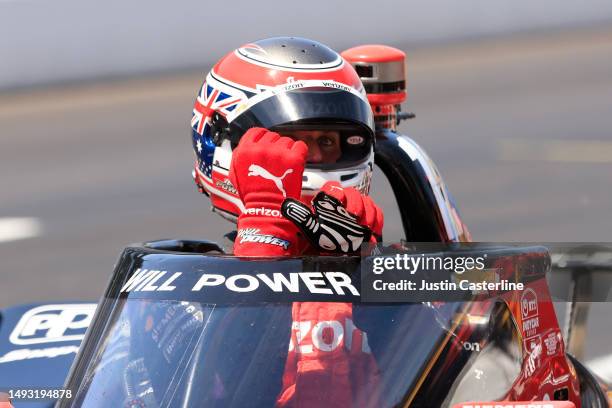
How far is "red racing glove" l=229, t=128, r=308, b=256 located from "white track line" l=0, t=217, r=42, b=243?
804cm

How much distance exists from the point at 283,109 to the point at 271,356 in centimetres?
152

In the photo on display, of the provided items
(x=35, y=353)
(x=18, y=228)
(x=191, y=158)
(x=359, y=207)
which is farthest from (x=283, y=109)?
(x=191, y=158)

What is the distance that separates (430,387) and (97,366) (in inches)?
38.8

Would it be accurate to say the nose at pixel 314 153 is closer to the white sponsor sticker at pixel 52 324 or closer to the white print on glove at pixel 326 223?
the white print on glove at pixel 326 223

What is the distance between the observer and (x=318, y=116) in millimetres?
4918

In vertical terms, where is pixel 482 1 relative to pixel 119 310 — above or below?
below

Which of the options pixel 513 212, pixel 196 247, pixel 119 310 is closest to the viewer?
pixel 119 310

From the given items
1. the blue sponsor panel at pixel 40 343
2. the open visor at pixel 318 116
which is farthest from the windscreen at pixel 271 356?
the blue sponsor panel at pixel 40 343

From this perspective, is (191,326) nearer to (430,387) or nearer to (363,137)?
(430,387)

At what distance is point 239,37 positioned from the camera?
1928cm

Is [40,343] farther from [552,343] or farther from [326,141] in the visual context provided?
[552,343]

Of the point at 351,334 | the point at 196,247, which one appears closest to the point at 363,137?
the point at 196,247

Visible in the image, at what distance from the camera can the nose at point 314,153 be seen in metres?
5.07

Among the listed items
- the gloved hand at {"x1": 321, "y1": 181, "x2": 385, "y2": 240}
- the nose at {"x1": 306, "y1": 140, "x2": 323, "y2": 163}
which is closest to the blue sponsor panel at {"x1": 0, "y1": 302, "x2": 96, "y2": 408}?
the nose at {"x1": 306, "y1": 140, "x2": 323, "y2": 163}
